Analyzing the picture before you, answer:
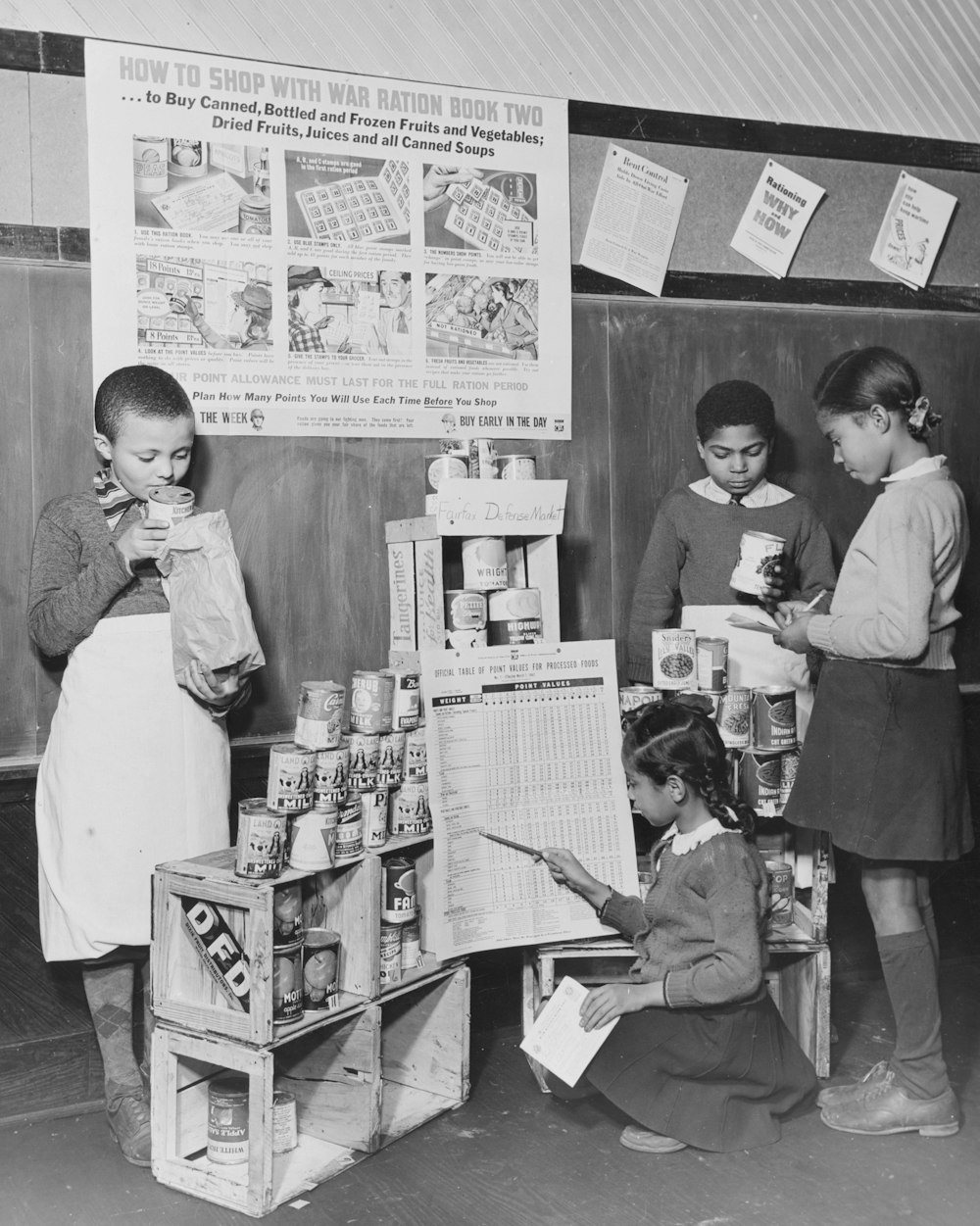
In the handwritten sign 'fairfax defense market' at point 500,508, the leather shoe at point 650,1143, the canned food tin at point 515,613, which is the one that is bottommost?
the leather shoe at point 650,1143

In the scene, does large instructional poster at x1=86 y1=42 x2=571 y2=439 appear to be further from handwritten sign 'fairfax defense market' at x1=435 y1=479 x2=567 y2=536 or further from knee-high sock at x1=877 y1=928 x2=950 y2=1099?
knee-high sock at x1=877 y1=928 x2=950 y2=1099

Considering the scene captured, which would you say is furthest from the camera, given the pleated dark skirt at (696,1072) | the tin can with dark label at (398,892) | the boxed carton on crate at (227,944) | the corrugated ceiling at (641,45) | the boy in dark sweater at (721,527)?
the boy in dark sweater at (721,527)

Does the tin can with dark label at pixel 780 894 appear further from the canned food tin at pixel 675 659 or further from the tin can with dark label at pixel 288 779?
the tin can with dark label at pixel 288 779

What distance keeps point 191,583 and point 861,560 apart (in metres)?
1.37

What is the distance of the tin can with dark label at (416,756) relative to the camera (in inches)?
105

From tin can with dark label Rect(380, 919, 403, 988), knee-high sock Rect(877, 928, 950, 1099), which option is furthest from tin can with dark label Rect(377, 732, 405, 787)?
knee-high sock Rect(877, 928, 950, 1099)

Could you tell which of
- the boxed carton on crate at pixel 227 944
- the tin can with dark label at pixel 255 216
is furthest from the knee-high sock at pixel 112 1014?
the tin can with dark label at pixel 255 216

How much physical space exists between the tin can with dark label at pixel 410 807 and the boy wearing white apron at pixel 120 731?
360 mm

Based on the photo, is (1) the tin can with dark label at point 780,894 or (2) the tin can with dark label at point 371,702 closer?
(2) the tin can with dark label at point 371,702

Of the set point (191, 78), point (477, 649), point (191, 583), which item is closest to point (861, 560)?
point (477, 649)

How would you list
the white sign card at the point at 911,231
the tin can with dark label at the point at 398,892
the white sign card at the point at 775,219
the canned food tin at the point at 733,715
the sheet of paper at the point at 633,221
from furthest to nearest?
the white sign card at the point at 911,231 < the white sign card at the point at 775,219 < the sheet of paper at the point at 633,221 < the canned food tin at the point at 733,715 < the tin can with dark label at the point at 398,892

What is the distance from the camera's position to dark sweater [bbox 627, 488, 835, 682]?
10.1ft

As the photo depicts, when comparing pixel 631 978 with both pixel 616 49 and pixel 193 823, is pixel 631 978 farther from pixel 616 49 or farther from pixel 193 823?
pixel 616 49

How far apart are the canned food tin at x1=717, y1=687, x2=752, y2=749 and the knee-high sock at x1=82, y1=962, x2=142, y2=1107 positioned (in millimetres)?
1384
